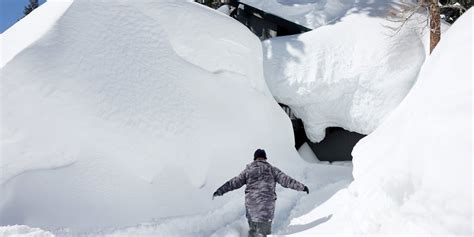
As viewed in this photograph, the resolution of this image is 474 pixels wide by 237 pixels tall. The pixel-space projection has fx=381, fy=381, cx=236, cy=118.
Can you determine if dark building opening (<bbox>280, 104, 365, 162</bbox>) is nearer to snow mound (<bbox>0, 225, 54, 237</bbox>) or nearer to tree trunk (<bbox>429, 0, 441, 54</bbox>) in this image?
tree trunk (<bbox>429, 0, 441, 54</bbox>)

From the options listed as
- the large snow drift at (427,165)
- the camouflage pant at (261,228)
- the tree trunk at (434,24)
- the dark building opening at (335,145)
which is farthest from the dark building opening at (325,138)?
the camouflage pant at (261,228)

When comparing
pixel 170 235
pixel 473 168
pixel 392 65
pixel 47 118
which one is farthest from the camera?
pixel 392 65

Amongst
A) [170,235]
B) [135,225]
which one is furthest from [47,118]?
[170,235]

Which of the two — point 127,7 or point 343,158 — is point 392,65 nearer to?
point 343,158

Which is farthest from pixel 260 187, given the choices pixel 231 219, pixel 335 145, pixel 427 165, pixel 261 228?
pixel 335 145

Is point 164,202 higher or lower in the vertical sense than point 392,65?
Answer: lower

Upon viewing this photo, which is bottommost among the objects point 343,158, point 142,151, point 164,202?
point 343,158

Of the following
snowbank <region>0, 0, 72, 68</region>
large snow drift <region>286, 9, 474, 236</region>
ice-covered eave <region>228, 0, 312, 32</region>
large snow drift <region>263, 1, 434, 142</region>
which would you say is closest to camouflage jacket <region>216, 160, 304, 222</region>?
large snow drift <region>286, 9, 474, 236</region>

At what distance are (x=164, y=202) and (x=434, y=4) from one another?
26.6 feet

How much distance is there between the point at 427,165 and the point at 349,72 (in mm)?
6724

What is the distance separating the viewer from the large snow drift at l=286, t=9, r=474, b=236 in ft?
9.90

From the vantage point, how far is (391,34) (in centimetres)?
1002

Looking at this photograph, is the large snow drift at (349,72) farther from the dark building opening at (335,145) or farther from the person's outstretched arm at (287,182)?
the person's outstretched arm at (287,182)

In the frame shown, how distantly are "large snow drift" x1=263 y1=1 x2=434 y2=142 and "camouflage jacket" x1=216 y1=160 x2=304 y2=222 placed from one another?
4806 mm
